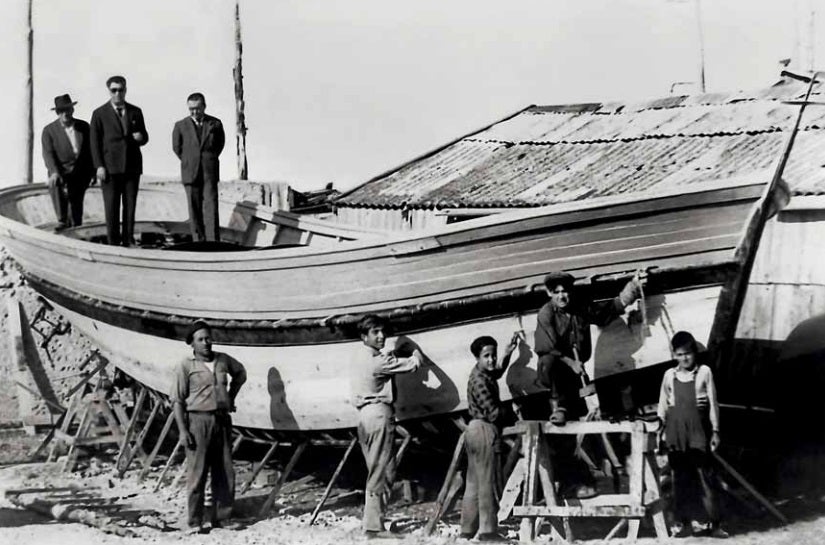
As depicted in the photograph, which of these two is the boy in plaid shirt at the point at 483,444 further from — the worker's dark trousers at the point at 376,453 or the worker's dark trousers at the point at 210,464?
the worker's dark trousers at the point at 210,464

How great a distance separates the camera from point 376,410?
8.63 metres

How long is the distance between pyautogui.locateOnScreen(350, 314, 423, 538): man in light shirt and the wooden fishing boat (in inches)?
14.0

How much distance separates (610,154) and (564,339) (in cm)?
742

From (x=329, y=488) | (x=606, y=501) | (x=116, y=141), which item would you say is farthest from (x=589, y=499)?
(x=116, y=141)

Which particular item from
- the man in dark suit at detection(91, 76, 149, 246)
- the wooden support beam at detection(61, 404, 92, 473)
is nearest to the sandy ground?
the wooden support beam at detection(61, 404, 92, 473)

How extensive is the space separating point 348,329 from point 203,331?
115cm

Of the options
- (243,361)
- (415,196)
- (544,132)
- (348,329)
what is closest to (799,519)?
(348,329)

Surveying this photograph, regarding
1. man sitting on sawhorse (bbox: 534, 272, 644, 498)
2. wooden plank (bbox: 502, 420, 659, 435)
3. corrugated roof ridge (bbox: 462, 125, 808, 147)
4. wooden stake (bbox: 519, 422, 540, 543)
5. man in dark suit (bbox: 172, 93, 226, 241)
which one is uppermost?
corrugated roof ridge (bbox: 462, 125, 808, 147)

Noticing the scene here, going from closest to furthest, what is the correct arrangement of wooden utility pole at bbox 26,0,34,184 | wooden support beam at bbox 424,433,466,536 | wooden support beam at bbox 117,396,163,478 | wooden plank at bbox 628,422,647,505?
1. wooden plank at bbox 628,422,647,505
2. wooden support beam at bbox 424,433,466,536
3. wooden support beam at bbox 117,396,163,478
4. wooden utility pole at bbox 26,0,34,184

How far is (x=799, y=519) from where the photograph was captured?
8.65 metres

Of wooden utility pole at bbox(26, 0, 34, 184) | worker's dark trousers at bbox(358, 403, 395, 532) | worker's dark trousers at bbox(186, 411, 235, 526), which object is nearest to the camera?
worker's dark trousers at bbox(358, 403, 395, 532)

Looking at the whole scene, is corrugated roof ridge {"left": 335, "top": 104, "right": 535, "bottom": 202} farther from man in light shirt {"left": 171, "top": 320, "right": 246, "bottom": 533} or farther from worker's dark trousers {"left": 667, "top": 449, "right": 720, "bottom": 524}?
worker's dark trousers {"left": 667, "top": 449, "right": 720, "bottom": 524}

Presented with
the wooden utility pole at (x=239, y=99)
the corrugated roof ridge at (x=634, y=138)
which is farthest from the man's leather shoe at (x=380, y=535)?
the wooden utility pole at (x=239, y=99)

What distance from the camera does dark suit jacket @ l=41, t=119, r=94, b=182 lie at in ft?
42.4
